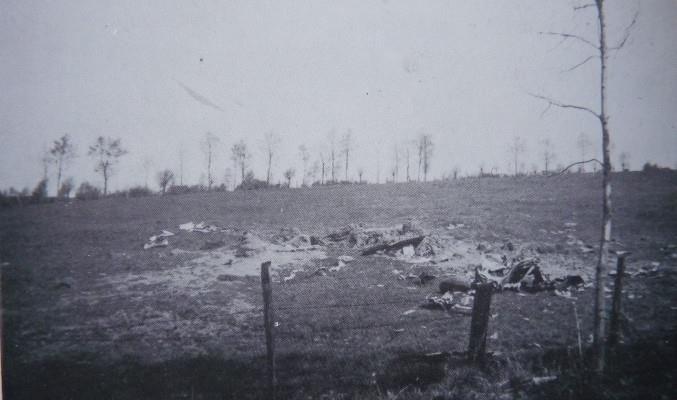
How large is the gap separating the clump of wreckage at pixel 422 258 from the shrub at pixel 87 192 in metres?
34.8

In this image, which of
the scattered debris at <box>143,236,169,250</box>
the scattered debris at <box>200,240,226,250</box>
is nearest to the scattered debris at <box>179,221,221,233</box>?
the scattered debris at <box>143,236,169,250</box>

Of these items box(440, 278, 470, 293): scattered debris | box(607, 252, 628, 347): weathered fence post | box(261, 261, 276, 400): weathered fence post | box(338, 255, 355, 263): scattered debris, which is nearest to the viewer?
box(261, 261, 276, 400): weathered fence post

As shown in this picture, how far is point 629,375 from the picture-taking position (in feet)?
15.7

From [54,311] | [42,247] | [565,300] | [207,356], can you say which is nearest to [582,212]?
[565,300]

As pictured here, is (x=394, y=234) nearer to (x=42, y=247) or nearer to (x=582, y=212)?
(x=582, y=212)

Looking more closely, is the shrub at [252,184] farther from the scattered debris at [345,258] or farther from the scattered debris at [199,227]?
the scattered debris at [345,258]

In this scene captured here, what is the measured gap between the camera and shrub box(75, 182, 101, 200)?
168 ft

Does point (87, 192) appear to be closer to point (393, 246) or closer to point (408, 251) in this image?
point (393, 246)

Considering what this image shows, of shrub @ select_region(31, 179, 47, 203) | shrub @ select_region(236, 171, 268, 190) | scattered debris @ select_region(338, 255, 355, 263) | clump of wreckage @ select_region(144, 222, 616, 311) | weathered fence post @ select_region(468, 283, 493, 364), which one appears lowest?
scattered debris @ select_region(338, 255, 355, 263)

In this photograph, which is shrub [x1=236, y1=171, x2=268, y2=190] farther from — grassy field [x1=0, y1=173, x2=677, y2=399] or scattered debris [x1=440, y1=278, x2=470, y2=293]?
scattered debris [x1=440, y1=278, x2=470, y2=293]

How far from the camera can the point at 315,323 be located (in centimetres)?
915

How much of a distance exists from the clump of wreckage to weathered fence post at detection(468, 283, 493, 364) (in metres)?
4.56

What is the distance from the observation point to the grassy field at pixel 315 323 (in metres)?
5.36

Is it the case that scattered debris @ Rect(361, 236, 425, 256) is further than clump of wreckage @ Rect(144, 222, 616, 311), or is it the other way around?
scattered debris @ Rect(361, 236, 425, 256)
